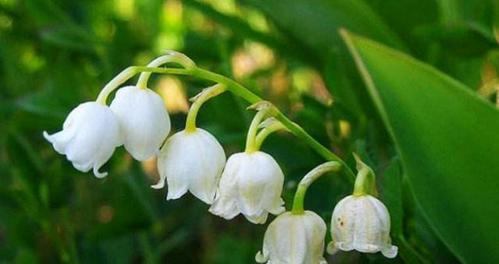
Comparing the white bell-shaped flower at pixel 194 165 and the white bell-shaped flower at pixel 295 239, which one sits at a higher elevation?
the white bell-shaped flower at pixel 194 165

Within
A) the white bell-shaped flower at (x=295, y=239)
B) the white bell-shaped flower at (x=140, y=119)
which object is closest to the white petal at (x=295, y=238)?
the white bell-shaped flower at (x=295, y=239)

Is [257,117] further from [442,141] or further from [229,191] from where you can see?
[442,141]

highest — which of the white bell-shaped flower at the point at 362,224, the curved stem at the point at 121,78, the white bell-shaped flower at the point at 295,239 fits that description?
the curved stem at the point at 121,78

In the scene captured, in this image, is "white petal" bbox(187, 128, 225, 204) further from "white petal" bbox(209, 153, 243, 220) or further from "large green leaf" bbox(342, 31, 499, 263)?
"large green leaf" bbox(342, 31, 499, 263)

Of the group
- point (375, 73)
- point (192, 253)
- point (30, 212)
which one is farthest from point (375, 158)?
point (192, 253)

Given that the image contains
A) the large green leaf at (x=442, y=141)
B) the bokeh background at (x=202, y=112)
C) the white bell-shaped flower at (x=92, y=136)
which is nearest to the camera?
the white bell-shaped flower at (x=92, y=136)

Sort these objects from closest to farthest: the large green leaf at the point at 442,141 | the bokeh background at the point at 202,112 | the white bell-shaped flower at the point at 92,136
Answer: the white bell-shaped flower at the point at 92,136 → the large green leaf at the point at 442,141 → the bokeh background at the point at 202,112

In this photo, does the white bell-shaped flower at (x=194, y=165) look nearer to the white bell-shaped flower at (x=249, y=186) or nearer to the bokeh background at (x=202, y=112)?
the white bell-shaped flower at (x=249, y=186)
